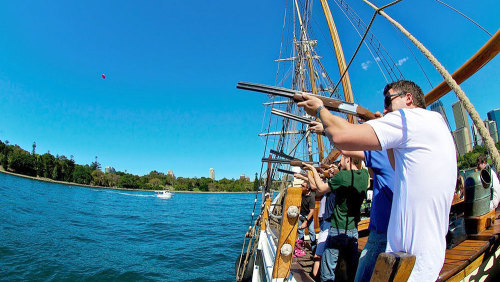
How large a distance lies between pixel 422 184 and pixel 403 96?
62 centimetres

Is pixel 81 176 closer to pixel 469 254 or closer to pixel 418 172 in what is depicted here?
pixel 469 254

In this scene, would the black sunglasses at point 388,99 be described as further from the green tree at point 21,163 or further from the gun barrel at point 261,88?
the green tree at point 21,163

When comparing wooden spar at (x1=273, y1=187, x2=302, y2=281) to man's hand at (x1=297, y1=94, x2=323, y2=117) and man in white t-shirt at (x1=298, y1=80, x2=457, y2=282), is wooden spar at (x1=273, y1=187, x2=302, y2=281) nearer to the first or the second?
man's hand at (x1=297, y1=94, x2=323, y2=117)

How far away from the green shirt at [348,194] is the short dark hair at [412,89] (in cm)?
166

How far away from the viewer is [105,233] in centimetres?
1625

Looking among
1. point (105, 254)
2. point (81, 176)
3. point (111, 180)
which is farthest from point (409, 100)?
point (111, 180)

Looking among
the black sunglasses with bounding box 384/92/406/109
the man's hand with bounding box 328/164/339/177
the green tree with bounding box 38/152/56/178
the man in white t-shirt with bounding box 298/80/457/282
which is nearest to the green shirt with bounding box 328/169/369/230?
the man's hand with bounding box 328/164/339/177

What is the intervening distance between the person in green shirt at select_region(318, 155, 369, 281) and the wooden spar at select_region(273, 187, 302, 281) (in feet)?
1.57

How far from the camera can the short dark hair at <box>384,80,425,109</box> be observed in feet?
5.16

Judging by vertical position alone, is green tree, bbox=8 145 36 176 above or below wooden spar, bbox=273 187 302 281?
above

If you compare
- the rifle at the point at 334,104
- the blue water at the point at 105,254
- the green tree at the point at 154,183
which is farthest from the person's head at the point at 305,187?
the green tree at the point at 154,183

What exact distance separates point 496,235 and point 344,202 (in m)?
1.45

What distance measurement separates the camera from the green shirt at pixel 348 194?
3139 millimetres

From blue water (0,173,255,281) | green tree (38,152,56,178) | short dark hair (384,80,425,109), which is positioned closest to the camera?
short dark hair (384,80,425,109)
